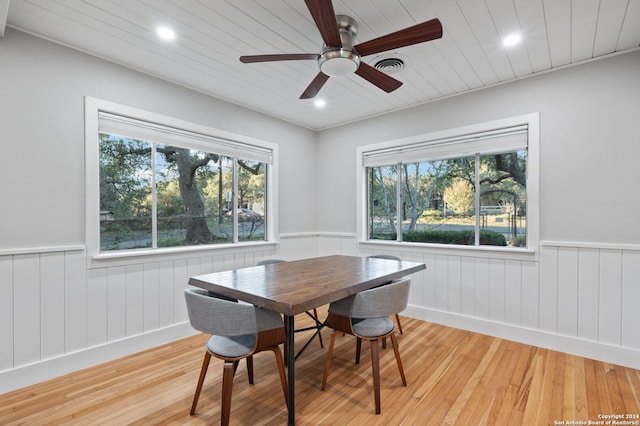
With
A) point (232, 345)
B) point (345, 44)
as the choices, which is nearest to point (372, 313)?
point (232, 345)

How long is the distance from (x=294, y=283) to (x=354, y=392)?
2.86 feet

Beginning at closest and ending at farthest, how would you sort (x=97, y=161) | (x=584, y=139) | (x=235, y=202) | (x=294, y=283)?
(x=294, y=283) < (x=97, y=161) < (x=584, y=139) < (x=235, y=202)

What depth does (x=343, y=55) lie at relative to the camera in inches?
78.9

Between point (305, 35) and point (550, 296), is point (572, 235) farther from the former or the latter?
point (305, 35)

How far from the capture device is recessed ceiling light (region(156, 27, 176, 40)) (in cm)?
222

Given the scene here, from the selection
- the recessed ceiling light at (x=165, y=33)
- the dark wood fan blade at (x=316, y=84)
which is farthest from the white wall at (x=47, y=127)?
the dark wood fan blade at (x=316, y=84)

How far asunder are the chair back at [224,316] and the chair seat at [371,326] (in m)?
0.74

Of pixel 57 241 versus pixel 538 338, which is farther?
pixel 538 338

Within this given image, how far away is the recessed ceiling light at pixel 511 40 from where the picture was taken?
2.31 metres

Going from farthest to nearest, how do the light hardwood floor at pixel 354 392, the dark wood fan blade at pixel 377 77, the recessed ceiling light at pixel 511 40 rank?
the recessed ceiling light at pixel 511 40
the dark wood fan blade at pixel 377 77
the light hardwood floor at pixel 354 392

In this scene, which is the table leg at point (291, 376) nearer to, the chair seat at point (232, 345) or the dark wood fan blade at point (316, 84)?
the chair seat at point (232, 345)

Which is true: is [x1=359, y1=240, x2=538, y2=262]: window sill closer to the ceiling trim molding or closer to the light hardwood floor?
the light hardwood floor

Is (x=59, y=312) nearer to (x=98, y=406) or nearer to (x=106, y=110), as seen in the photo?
(x=98, y=406)

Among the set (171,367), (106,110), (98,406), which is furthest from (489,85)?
(98,406)
